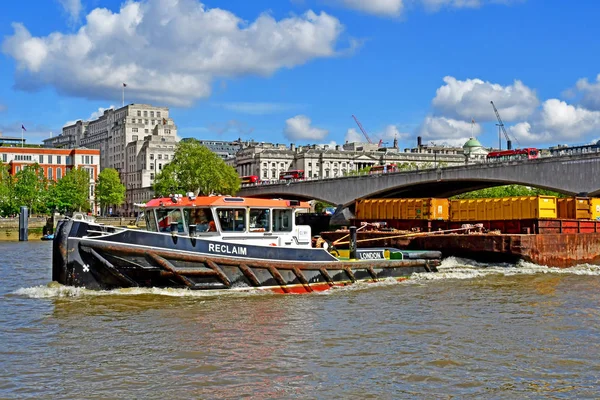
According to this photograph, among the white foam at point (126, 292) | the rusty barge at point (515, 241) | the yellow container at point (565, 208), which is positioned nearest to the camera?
the white foam at point (126, 292)

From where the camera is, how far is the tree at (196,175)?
107812mm

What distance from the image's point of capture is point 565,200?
139 ft

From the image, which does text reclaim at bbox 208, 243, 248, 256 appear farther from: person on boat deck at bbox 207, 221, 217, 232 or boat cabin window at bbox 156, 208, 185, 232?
boat cabin window at bbox 156, 208, 185, 232

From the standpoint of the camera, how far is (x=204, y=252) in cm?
2220

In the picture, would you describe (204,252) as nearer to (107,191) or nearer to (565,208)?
(565,208)

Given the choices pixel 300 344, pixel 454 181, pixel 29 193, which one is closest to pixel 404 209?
pixel 454 181

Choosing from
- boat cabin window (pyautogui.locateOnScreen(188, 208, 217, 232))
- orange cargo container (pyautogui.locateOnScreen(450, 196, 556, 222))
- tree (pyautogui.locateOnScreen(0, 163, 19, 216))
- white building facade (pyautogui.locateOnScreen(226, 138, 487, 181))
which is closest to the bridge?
orange cargo container (pyautogui.locateOnScreen(450, 196, 556, 222))

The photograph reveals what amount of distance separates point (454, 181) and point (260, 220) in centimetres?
5175

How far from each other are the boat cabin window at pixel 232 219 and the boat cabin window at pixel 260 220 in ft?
1.09

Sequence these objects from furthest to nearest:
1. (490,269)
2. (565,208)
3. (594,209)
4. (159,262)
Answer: (594,209), (565,208), (490,269), (159,262)

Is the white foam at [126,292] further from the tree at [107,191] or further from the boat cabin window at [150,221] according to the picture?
the tree at [107,191]

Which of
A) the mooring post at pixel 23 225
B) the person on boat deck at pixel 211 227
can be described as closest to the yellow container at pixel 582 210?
the person on boat deck at pixel 211 227

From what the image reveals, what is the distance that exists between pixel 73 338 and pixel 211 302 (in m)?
5.29

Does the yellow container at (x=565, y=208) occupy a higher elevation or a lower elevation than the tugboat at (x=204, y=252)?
higher
